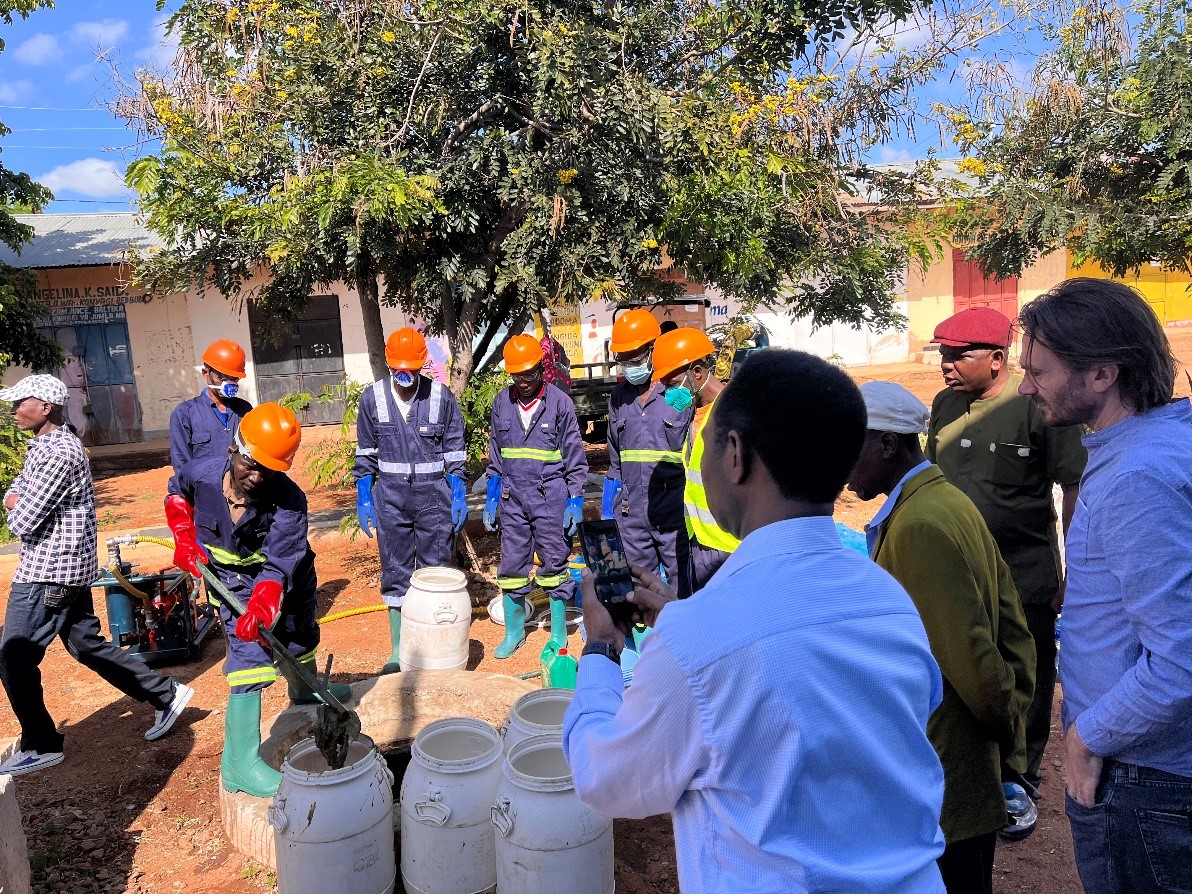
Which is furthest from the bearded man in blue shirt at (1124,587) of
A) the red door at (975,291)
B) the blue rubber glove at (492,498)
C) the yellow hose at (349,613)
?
the red door at (975,291)

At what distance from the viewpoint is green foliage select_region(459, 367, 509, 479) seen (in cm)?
749

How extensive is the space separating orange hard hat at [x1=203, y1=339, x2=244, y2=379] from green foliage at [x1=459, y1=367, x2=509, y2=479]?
237cm

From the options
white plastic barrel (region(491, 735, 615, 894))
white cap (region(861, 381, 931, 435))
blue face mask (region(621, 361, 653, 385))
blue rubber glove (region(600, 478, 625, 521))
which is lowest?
white plastic barrel (region(491, 735, 615, 894))

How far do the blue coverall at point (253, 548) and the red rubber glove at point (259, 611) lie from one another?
0.32 feet

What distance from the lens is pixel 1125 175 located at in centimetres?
962

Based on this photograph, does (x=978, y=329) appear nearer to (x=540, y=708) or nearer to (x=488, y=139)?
(x=540, y=708)

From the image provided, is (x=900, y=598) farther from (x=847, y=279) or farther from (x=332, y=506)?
(x=332, y=506)

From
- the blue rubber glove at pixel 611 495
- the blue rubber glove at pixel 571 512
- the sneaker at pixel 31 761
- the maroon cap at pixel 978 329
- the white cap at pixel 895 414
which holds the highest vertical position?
the maroon cap at pixel 978 329

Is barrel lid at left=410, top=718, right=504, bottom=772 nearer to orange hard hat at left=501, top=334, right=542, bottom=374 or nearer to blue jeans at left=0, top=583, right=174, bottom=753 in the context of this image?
blue jeans at left=0, top=583, right=174, bottom=753

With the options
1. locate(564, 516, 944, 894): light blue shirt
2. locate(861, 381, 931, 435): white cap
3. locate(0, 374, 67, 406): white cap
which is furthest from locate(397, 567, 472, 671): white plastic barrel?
locate(564, 516, 944, 894): light blue shirt

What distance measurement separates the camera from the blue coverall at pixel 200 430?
16.7 ft

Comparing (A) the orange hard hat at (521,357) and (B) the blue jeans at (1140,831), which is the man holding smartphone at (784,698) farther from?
(A) the orange hard hat at (521,357)

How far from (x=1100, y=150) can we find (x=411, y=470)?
8528 millimetres

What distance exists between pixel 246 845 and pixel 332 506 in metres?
6.85
